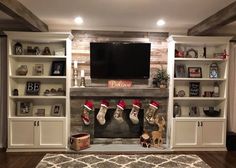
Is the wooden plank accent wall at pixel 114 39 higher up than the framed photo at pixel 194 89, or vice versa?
the wooden plank accent wall at pixel 114 39

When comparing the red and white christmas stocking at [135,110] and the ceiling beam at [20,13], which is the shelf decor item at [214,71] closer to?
the red and white christmas stocking at [135,110]

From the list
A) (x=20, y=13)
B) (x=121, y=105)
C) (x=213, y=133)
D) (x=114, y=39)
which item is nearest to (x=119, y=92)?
(x=121, y=105)

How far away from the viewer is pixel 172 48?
15.6ft

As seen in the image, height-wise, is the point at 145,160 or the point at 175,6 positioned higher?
the point at 175,6

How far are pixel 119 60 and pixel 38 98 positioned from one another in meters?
1.77

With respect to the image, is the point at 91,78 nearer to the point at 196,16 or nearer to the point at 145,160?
the point at 145,160

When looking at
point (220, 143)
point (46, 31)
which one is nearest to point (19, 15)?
point (46, 31)

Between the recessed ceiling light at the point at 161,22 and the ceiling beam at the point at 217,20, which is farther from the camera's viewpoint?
the recessed ceiling light at the point at 161,22

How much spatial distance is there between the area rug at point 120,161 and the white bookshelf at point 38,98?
0.47 meters

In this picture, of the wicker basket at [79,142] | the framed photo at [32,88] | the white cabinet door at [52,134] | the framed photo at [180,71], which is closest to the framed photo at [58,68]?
the framed photo at [32,88]

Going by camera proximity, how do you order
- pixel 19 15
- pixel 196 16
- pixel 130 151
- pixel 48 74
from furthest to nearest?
pixel 48 74 < pixel 130 151 < pixel 196 16 < pixel 19 15

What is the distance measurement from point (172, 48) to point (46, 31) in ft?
8.08

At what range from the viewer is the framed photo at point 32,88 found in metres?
4.79

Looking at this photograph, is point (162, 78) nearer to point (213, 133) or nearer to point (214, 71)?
point (214, 71)
